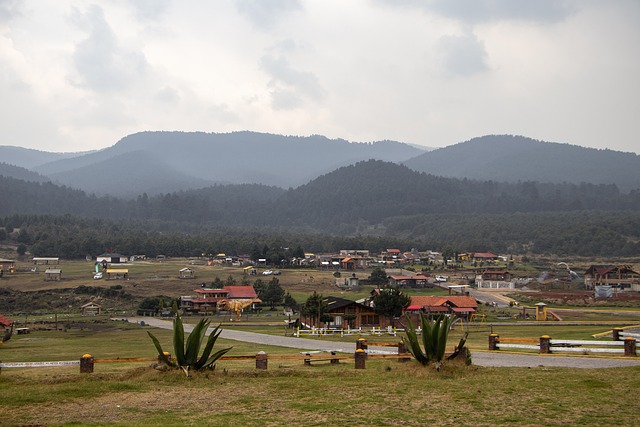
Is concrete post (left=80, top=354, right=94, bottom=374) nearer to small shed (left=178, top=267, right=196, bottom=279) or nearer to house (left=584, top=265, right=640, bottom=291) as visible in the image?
small shed (left=178, top=267, right=196, bottom=279)

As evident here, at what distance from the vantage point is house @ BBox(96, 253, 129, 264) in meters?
138

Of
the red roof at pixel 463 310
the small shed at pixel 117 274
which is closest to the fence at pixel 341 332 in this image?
the red roof at pixel 463 310

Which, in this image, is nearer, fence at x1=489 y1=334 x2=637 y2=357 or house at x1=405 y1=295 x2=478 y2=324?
fence at x1=489 y1=334 x2=637 y2=357

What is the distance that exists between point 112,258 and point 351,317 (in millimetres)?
97098

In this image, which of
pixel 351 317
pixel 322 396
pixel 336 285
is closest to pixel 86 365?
pixel 322 396

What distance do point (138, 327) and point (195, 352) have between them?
3944cm

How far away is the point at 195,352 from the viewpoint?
19906 millimetres

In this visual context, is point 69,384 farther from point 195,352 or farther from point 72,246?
point 72,246

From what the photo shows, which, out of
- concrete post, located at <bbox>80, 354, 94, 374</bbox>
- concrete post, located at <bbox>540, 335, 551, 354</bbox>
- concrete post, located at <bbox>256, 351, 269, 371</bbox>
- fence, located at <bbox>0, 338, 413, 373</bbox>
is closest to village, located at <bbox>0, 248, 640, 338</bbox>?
concrete post, located at <bbox>540, 335, 551, 354</bbox>

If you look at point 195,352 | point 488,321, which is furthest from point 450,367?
point 488,321

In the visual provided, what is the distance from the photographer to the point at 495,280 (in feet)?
354

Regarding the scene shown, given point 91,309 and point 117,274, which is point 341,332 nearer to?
point 91,309

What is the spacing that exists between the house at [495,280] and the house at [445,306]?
4071cm

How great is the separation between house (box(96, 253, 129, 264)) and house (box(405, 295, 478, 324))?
287ft
